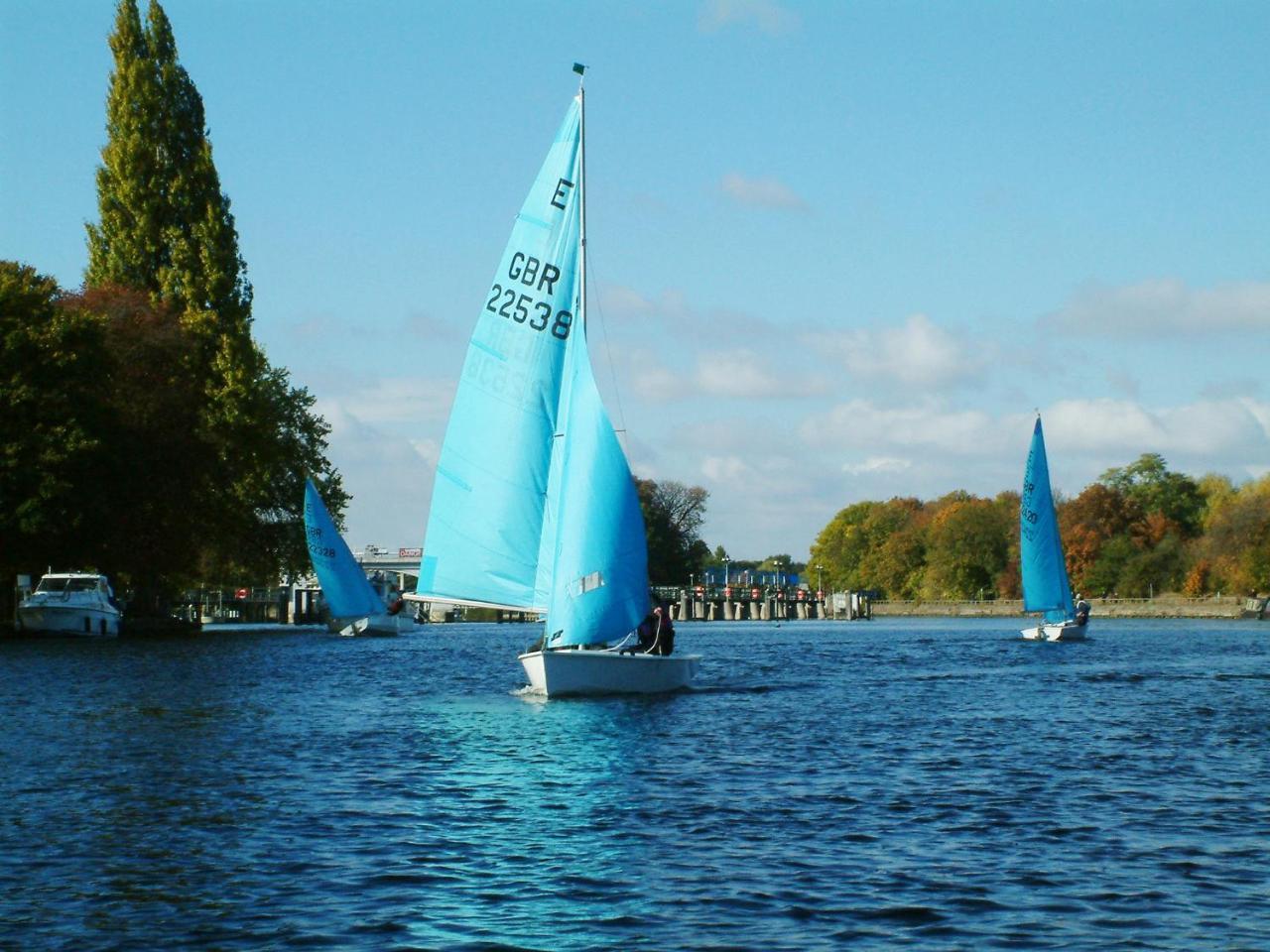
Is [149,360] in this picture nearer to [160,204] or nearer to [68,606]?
[160,204]

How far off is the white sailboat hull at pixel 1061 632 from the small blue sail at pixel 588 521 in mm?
59339

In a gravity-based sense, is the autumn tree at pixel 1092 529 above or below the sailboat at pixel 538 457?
above

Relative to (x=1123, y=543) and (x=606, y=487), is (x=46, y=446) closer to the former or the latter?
(x=606, y=487)

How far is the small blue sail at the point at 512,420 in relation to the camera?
36.6m

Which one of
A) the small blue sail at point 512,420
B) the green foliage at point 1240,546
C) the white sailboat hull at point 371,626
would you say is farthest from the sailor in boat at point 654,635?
the green foliage at point 1240,546

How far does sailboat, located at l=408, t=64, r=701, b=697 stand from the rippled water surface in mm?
2506

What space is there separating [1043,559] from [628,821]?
70.9 m

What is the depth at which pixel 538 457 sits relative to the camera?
36.6m

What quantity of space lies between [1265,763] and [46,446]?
5622 cm

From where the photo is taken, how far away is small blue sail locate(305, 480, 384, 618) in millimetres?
95688

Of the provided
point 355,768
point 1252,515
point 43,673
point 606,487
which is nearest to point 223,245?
point 43,673

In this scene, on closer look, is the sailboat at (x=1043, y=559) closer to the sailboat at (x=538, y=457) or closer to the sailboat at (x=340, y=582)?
the sailboat at (x=340, y=582)

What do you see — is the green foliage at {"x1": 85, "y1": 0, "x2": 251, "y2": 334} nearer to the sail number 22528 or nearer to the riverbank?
the sail number 22528

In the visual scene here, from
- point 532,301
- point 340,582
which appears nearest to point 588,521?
point 532,301
